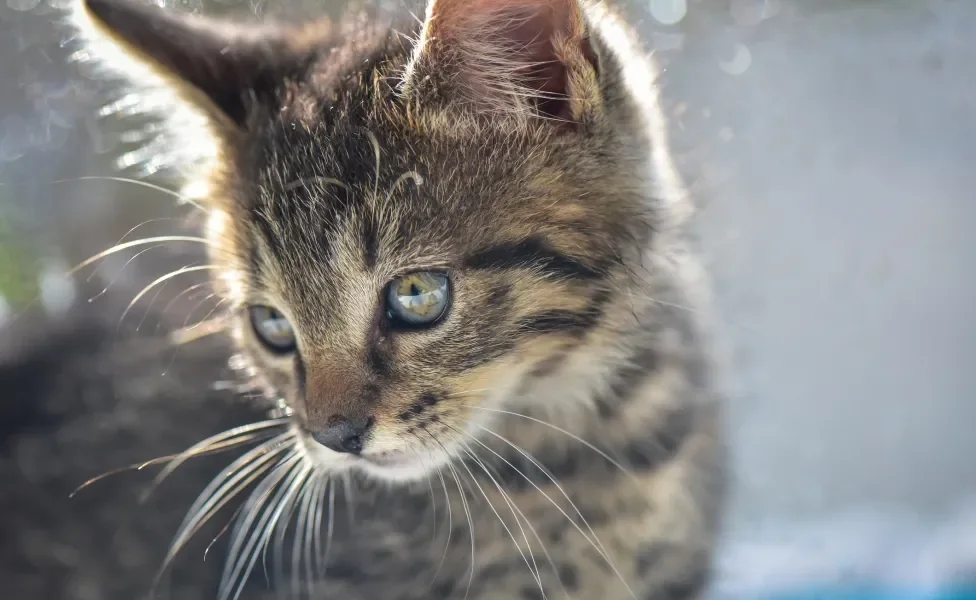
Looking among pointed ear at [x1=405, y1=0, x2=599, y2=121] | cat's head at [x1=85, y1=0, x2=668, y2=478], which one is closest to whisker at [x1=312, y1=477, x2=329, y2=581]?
cat's head at [x1=85, y1=0, x2=668, y2=478]

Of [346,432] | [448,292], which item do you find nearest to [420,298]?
[448,292]

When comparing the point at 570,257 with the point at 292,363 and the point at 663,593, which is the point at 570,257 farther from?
the point at 663,593

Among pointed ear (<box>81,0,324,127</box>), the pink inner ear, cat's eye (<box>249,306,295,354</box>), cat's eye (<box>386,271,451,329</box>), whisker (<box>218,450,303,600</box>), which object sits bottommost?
whisker (<box>218,450,303,600</box>)

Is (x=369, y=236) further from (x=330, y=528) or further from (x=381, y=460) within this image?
(x=330, y=528)

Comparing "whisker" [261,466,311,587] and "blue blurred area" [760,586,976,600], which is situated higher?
"blue blurred area" [760,586,976,600]

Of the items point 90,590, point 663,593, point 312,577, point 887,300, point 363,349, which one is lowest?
point 90,590

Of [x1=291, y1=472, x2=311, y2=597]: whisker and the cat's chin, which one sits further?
[x1=291, y1=472, x2=311, y2=597]: whisker

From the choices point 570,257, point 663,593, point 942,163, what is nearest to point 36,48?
point 570,257

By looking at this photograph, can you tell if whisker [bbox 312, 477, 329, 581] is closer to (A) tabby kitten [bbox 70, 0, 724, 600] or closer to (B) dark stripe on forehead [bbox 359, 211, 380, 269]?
(A) tabby kitten [bbox 70, 0, 724, 600]
